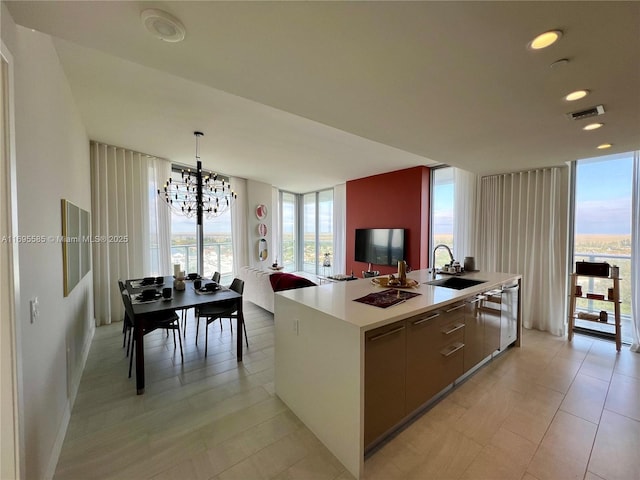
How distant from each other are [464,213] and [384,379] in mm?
3959

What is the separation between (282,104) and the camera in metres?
1.99

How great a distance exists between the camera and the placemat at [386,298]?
6.31 ft

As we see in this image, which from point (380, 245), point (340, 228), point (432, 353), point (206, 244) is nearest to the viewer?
point (432, 353)

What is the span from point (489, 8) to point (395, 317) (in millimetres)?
1629

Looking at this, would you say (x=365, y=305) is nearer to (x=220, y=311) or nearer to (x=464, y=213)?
(x=220, y=311)

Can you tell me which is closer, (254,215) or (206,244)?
(206,244)

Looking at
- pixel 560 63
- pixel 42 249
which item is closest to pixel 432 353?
pixel 560 63

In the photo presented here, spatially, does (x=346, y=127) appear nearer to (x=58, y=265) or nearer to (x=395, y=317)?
(x=395, y=317)

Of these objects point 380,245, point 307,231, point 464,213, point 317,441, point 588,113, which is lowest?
point 317,441

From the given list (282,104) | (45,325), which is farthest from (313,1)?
(45,325)

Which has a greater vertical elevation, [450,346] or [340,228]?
[340,228]

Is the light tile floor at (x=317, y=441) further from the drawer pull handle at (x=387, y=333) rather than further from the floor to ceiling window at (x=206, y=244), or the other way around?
the floor to ceiling window at (x=206, y=244)

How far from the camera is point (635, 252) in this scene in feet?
10.5

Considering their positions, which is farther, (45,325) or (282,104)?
(282,104)
